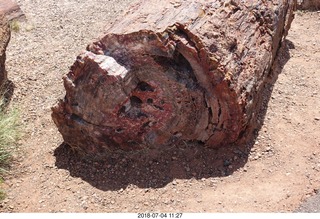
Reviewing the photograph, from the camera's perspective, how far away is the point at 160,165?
4098 millimetres

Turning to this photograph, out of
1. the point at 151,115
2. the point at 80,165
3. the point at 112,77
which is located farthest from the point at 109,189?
the point at 112,77

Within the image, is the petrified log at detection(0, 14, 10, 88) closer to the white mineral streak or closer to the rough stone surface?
the white mineral streak

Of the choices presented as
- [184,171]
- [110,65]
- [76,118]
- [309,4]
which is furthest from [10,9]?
[309,4]

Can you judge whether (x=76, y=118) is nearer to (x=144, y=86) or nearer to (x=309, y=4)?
(x=144, y=86)

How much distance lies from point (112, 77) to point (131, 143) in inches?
27.5

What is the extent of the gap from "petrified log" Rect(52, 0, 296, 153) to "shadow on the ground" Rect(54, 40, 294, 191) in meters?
0.09

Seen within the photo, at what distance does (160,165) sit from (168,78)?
79 cm

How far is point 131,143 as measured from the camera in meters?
4.16

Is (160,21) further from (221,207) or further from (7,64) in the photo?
(7,64)

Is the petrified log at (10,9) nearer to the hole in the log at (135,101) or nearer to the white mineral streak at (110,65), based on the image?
the white mineral streak at (110,65)

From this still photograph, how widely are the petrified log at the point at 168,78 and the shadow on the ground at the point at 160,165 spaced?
9 centimetres

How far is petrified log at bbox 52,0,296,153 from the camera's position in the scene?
12.1 feet

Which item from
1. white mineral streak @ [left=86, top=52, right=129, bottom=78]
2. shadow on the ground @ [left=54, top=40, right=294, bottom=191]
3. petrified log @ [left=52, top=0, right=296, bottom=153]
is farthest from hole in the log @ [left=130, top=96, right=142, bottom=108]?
shadow on the ground @ [left=54, top=40, right=294, bottom=191]

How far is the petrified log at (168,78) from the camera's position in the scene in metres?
3.70
